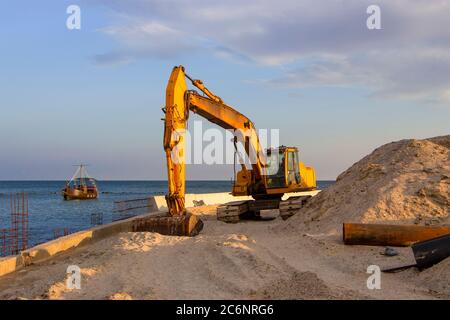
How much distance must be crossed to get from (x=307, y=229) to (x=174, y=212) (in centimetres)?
441

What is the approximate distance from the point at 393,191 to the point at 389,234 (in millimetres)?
3625

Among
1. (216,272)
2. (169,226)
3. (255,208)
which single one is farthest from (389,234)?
(255,208)

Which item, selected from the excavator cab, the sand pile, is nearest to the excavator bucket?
the sand pile

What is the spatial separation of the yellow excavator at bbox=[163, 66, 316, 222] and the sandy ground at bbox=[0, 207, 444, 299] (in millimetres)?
2394

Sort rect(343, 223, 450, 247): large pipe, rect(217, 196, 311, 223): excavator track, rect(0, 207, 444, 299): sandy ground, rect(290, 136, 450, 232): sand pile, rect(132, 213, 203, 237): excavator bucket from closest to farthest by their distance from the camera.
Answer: rect(0, 207, 444, 299): sandy ground → rect(343, 223, 450, 247): large pipe → rect(132, 213, 203, 237): excavator bucket → rect(290, 136, 450, 232): sand pile → rect(217, 196, 311, 223): excavator track

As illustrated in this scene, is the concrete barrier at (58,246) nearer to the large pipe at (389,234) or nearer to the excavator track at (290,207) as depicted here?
the excavator track at (290,207)

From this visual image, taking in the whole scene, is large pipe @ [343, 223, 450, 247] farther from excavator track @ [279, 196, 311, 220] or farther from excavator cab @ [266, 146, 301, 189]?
excavator cab @ [266, 146, 301, 189]

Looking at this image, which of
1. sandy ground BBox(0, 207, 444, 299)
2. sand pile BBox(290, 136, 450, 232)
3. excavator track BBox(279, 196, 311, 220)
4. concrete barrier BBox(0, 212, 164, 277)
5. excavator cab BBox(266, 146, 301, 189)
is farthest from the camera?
excavator cab BBox(266, 146, 301, 189)

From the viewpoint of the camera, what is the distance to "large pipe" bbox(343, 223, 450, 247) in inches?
496

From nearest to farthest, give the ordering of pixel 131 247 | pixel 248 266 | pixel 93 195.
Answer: pixel 248 266 → pixel 131 247 → pixel 93 195

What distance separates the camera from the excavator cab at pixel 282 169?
2170cm
